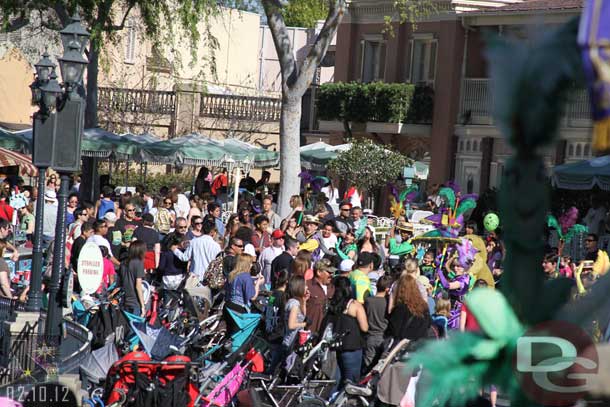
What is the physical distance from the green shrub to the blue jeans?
24.2 meters

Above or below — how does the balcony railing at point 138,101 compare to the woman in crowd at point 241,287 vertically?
above

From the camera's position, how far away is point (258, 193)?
2828 centimetres

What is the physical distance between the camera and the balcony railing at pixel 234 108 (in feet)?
147

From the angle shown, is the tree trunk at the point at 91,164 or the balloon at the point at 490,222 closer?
the balloon at the point at 490,222

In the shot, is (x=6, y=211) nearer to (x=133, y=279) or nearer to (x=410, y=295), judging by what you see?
(x=133, y=279)

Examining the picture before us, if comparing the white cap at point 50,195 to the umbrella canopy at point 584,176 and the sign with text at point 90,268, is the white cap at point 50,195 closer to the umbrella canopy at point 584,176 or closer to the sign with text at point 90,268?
the umbrella canopy at point 584,176

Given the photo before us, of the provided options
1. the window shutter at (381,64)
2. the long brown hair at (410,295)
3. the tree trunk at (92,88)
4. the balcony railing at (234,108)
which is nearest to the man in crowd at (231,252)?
the long brown hair at (410,295)

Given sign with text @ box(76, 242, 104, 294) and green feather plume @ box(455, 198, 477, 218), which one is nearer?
sign with text @ box(76, 242, 104, 294)

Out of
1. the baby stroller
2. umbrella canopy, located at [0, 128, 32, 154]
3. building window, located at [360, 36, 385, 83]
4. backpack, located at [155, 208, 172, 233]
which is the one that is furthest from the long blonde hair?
building window, located at [360, 36, 385, 83]

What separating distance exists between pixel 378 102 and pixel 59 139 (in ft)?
79.2

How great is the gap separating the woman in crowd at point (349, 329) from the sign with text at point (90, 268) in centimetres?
289

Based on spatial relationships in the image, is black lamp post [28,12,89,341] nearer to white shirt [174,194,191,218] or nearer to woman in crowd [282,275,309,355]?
woman in crowd [282,275,309,355]

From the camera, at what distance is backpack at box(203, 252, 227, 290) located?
48.9ft

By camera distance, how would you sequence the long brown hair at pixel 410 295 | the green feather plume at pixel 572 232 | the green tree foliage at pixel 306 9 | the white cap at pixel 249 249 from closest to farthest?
the long brown hair at pixel 410 295, the white cap at pixel 249 249, the green feather plume at pixel 572 232, the green tree foliage at pixel 306 9
